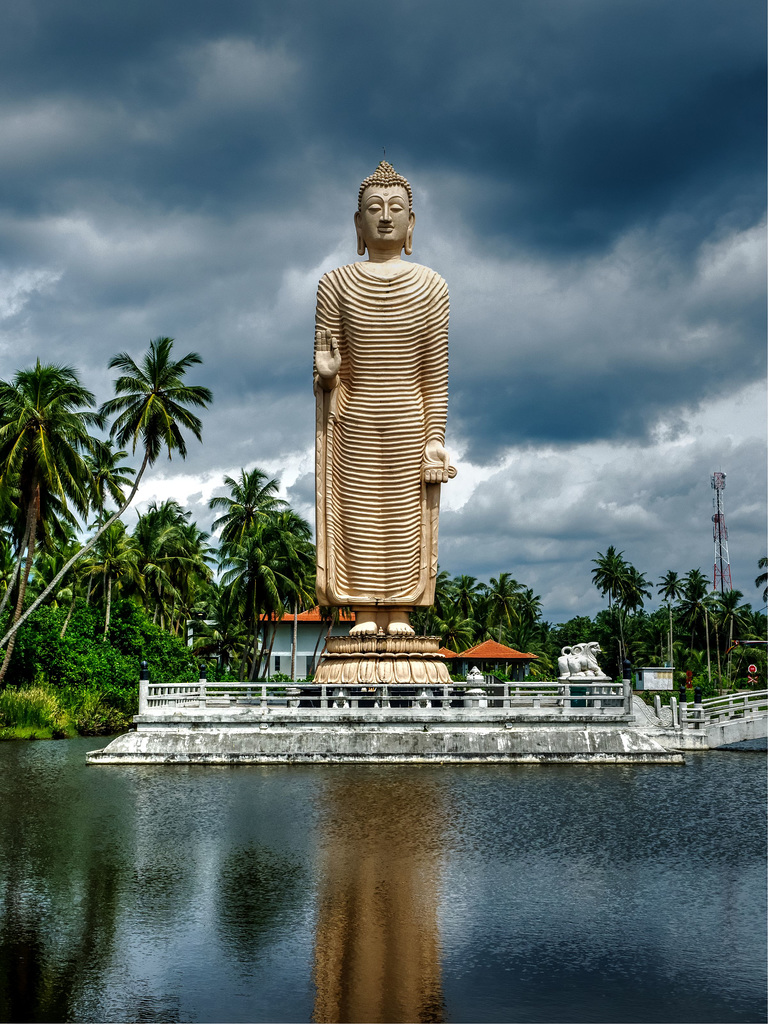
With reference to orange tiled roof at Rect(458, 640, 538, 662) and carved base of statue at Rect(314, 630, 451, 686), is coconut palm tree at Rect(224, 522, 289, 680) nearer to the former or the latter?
orange tiled roof at Rect(458, 640, 538, 662)

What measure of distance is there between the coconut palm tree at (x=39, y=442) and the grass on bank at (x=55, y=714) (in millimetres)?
1637

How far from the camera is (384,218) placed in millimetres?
26719

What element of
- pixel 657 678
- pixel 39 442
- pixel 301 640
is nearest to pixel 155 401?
pixel 39 442

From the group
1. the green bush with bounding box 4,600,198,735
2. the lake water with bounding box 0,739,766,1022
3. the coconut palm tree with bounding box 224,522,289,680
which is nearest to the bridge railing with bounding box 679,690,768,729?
the lake water with bounding box 0,739,766,1022

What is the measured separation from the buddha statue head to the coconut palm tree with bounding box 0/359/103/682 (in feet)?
34.5

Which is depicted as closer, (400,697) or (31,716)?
(400,697)

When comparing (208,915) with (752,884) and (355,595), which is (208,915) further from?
(355,595)

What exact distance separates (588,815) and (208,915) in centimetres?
689

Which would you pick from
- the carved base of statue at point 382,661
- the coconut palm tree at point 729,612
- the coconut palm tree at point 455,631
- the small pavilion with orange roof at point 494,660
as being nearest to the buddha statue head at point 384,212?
the carved base of statue at point 382,661

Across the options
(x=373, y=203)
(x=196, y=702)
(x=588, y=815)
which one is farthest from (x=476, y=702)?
(x=373, y=203)

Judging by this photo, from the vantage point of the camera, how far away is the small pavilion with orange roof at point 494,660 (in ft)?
190

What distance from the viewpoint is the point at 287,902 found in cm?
939

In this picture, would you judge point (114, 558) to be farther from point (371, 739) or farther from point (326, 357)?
point (371, 739)

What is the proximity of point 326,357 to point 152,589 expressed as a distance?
88.5 feet
